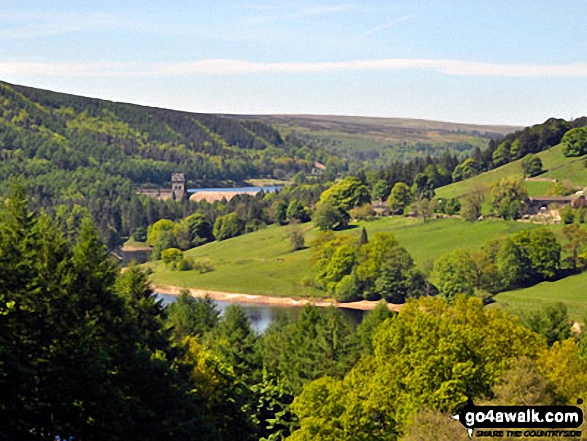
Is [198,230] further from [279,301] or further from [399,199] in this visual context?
[279,301]

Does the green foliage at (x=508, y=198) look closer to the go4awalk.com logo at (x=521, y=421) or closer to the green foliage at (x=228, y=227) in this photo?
the green foliage at (x=228, y=227)

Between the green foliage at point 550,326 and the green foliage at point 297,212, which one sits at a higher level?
the green foliage at point 550,326

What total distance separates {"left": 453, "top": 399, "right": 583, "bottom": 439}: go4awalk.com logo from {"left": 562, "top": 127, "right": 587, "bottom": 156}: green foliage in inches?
6639

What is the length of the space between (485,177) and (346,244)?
200ft

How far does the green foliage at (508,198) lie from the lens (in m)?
156

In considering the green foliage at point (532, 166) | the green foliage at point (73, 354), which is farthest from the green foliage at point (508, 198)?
the green foliage at point (73, 354)

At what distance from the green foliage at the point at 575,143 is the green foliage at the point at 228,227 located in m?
66.9

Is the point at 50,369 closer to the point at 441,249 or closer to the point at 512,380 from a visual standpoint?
the point at 512,380

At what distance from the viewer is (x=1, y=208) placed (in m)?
37.4

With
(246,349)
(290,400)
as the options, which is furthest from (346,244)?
(290,400)

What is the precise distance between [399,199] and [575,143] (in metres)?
38.2

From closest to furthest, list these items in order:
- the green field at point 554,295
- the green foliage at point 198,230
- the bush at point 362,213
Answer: the green field at point 554,295
the bush at point 362,213
the green foliage at point 198,230

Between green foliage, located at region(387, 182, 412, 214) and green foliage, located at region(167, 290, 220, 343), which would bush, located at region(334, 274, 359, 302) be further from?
green foliage, located at region(167, 290, 220, 343)

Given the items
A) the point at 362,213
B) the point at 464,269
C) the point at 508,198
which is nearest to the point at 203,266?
the point at 362,213
